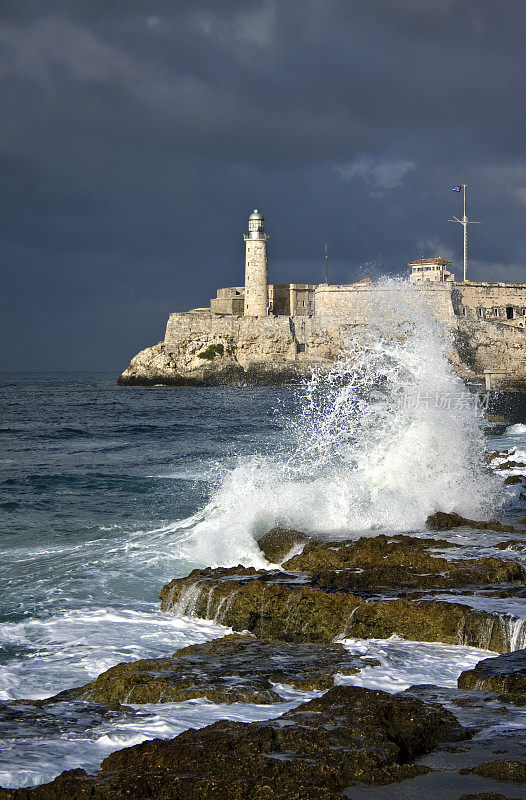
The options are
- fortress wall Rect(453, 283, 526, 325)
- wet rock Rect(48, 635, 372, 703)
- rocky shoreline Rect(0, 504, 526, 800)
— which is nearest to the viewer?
rocky shoreline Rect(0, 504, 526, 800)

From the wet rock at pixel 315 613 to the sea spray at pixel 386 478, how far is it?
218cm

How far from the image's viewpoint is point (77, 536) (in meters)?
11.8

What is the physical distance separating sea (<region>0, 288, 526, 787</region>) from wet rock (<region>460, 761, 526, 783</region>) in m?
1.28

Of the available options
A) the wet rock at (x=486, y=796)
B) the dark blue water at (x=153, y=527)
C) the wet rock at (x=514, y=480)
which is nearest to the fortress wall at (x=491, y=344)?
the dark blue water at (x=153, y=527)

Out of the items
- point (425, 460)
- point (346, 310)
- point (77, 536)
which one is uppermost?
point (346, 310)

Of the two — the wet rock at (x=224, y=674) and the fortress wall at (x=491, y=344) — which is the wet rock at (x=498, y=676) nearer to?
the wet rock at (x=224, y=674)

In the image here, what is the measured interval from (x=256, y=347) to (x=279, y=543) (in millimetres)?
54876

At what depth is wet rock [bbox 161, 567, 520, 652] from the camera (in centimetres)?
591

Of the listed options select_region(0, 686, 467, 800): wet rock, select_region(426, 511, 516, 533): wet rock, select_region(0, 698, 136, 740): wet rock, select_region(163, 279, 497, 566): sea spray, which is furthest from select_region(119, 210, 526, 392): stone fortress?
select_region(0, 686, 467, 800): wet rock

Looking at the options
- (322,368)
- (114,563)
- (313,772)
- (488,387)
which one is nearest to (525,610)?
(313,772)

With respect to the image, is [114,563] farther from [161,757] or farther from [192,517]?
[161,757]

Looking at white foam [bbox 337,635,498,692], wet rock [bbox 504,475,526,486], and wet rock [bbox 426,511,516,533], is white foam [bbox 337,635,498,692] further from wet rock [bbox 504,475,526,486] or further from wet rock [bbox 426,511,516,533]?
wet rock [bbox 504,475,526,486]

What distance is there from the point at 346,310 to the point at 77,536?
51537mm

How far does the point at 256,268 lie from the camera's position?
63625mm
